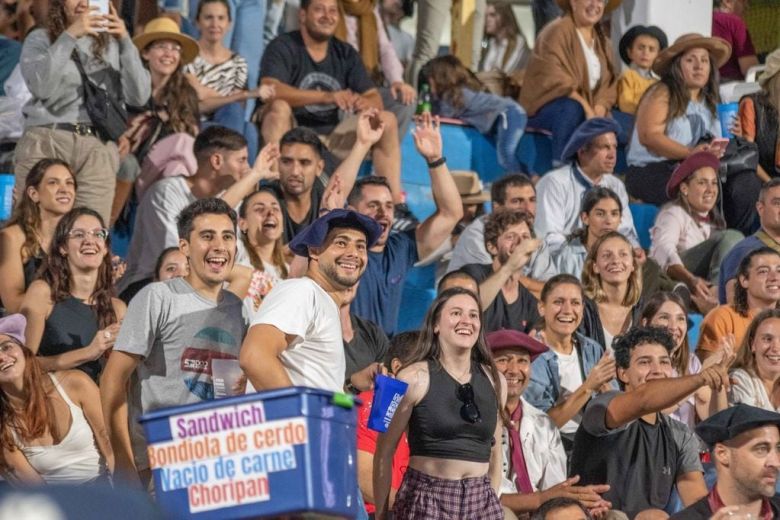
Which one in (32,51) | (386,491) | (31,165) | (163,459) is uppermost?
(32,51)

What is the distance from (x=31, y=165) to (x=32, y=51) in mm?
590

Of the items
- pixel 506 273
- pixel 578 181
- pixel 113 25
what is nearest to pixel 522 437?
pixel 506 273

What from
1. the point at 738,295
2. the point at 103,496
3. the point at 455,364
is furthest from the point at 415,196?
the point at 103,496

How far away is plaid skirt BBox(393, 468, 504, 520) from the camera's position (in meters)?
6.05

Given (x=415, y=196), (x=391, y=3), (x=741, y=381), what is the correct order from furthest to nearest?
(x=391, y=3) → (x=415, y=196) → (x=741, y=381)

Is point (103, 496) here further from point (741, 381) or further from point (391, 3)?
point (391, 3)

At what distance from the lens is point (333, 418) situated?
158 inches

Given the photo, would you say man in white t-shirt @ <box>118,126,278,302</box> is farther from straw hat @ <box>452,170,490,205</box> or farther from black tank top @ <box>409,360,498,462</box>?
black tank top @ <box>409,360,498,462</box>

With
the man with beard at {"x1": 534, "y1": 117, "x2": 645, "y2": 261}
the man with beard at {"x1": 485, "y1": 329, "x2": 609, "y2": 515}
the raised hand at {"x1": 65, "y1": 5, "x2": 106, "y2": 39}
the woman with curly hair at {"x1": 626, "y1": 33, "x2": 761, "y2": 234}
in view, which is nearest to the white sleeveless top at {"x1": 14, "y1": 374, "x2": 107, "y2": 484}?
the man with beard at {"x1": 485, "y1": 329, "x2": 609, "y2": 515}

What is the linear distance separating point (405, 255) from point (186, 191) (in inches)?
49.9

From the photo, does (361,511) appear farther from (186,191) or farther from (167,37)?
(167,37)

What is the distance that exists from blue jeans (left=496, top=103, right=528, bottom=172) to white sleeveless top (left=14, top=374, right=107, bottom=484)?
5262mm

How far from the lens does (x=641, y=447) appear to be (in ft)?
23.7

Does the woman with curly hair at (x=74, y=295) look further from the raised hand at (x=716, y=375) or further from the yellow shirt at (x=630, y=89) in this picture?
the yellow shirt at (x=630, y=89)
